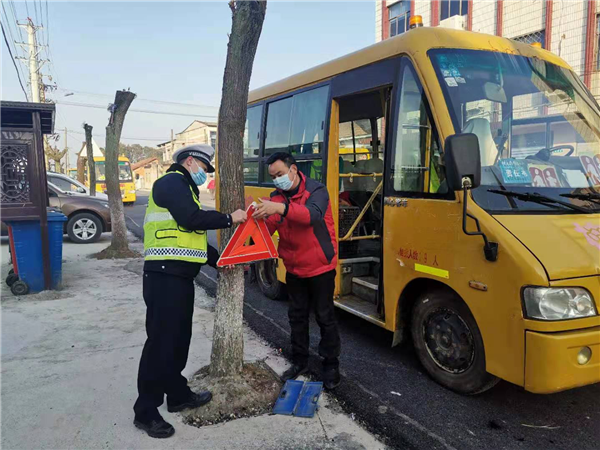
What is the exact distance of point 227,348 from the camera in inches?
138

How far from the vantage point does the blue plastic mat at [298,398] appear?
128 inches

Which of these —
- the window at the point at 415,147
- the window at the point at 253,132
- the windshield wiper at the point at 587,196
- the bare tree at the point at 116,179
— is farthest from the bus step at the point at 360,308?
the bare tree at the point at 116,179

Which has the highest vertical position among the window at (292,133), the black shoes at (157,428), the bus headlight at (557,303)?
the window at (292,133)

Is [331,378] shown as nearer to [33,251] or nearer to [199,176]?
[199,176]

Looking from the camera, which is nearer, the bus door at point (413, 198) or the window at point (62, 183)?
the bus door at point (413, 198)

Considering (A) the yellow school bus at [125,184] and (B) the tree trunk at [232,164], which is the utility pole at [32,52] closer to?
(A) the yellow school bus at [125,184]

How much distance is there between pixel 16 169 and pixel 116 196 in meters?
3.57

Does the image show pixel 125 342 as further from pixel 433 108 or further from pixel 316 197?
pixel 433 108

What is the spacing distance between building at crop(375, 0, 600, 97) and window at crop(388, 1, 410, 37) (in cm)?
7

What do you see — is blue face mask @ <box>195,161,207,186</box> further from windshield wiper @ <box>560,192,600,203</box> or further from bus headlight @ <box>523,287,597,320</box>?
windshield wiper @ <box>560,192,600,203</box>

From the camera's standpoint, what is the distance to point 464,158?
2.91 meters

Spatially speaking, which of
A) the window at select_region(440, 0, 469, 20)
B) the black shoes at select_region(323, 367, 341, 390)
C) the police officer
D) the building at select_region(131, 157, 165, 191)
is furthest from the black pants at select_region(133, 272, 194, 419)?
the building at select_region(131, 157, 165, 191)

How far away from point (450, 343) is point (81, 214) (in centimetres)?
1076

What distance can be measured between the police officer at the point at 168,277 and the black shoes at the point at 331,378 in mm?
1170
